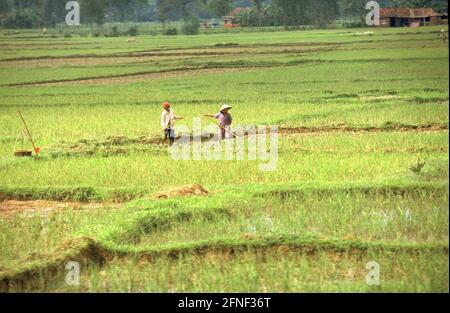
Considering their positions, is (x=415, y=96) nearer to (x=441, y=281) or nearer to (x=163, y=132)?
(x=163, y=132)

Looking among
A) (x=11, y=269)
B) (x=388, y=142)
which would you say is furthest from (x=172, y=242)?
(x=388, y=142)

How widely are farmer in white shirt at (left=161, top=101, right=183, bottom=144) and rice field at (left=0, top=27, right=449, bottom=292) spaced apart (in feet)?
0.74

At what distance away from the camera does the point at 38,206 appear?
7.64 m

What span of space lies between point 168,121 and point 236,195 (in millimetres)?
3317

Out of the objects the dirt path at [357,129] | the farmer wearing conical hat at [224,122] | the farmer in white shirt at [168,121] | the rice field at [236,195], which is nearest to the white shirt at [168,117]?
the farmer in white shirt at [168,121]

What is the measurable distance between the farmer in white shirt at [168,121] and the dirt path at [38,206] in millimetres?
2588

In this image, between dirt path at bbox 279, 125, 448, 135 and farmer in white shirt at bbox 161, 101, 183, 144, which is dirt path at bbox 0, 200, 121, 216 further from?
dirt path at bbox 279, 125, 448, 135

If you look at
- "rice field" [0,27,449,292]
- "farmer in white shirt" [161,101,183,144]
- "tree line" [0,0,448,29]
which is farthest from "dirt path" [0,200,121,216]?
"tree line" [0,0,448,29]

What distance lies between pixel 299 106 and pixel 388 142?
405 centimetres

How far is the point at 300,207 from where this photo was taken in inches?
270

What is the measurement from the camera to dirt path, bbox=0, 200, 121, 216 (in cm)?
745

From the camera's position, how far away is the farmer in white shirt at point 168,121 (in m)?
10.1

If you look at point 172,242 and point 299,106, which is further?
point 299,106

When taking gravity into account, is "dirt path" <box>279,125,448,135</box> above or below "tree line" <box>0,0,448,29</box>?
below
